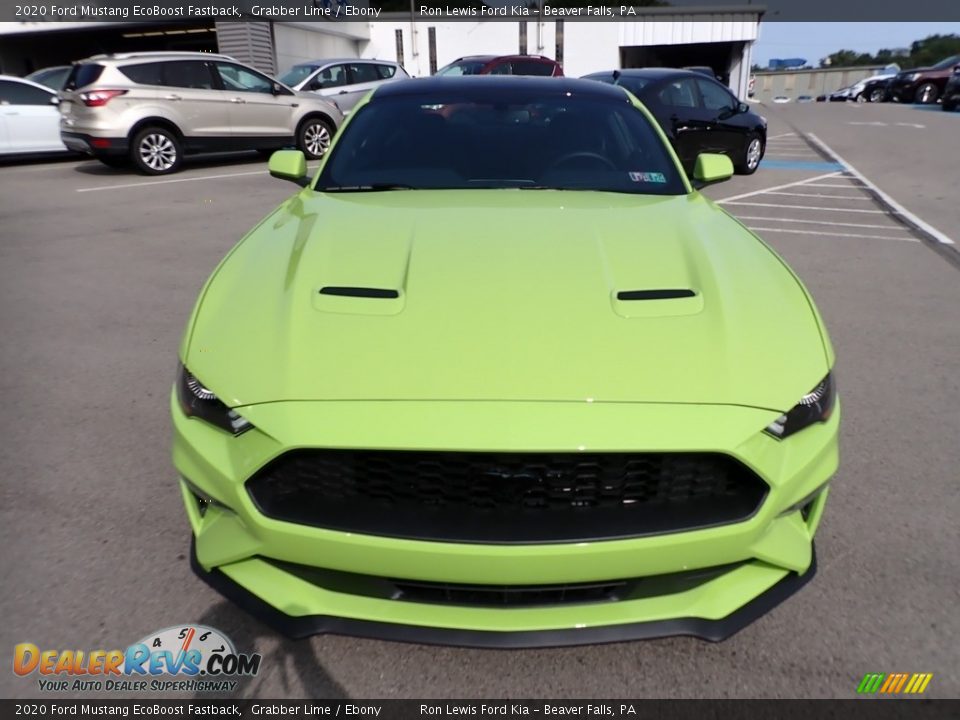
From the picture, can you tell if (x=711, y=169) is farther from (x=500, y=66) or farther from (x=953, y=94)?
(x=953, y=94)

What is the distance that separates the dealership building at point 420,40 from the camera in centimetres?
2380

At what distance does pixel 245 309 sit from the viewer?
2.12 meters

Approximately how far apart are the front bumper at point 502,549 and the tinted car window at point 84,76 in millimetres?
10940

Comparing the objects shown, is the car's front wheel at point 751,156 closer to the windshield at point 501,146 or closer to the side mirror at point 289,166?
the windshield at point 501,146

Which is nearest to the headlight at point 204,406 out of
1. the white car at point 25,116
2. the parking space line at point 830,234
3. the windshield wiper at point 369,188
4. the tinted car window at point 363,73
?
the windshield wiper at point 369,188

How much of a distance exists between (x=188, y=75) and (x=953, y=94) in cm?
2480

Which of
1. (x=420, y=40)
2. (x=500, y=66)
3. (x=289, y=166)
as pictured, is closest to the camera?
(x=289, y=166)

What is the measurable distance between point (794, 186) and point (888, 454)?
8.17 metres

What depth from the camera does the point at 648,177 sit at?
3.17 m

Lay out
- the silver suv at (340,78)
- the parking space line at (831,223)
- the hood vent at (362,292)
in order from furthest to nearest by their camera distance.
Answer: the silver suv at (340,78) < the parking space line at (831,223) < the hood vent at (362,292)

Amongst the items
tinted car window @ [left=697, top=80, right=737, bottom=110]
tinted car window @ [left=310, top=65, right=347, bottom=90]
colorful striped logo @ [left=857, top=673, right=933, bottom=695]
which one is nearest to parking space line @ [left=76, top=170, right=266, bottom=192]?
tinted car window @ [left=310, top=65, right=347, bottom=90]

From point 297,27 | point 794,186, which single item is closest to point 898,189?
point 794,186

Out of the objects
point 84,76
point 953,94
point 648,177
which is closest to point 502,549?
point 648,177
